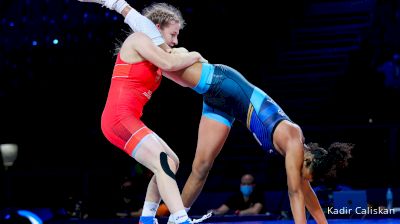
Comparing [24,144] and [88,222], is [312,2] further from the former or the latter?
[88,222]

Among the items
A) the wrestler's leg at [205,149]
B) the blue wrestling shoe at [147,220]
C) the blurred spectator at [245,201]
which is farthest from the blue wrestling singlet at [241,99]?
the blurred spectator at [245,201]

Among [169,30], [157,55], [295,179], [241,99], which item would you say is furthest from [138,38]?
[295,179]

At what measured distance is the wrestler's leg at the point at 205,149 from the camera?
4047mm

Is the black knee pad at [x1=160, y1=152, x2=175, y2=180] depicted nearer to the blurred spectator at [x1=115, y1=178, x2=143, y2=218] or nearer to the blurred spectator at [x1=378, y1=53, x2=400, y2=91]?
the blurred spectator at [x1=115, y1=178, x2=143, y2=218]

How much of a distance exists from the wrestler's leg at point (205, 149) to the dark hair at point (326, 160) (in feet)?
1.93

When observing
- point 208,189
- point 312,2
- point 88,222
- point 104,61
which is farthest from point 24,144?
point 312,2

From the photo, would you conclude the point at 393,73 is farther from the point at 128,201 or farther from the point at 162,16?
the point at 162,16

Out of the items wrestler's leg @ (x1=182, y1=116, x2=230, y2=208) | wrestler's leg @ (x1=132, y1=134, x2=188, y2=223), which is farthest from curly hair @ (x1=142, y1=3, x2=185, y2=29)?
wrestler's leg @ (x1=132, y1=134, x2=188, y2=223)

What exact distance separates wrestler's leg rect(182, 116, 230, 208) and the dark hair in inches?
23.2

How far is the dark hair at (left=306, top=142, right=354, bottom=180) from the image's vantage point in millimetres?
3738

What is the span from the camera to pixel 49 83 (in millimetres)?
8930

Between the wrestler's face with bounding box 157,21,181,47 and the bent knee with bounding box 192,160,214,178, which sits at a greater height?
A: the wrestler's face with bounding box 157,21,181,47

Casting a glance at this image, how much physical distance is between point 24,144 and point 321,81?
4.47 meters

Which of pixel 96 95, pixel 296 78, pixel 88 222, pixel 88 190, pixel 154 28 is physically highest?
pixel 296 78
